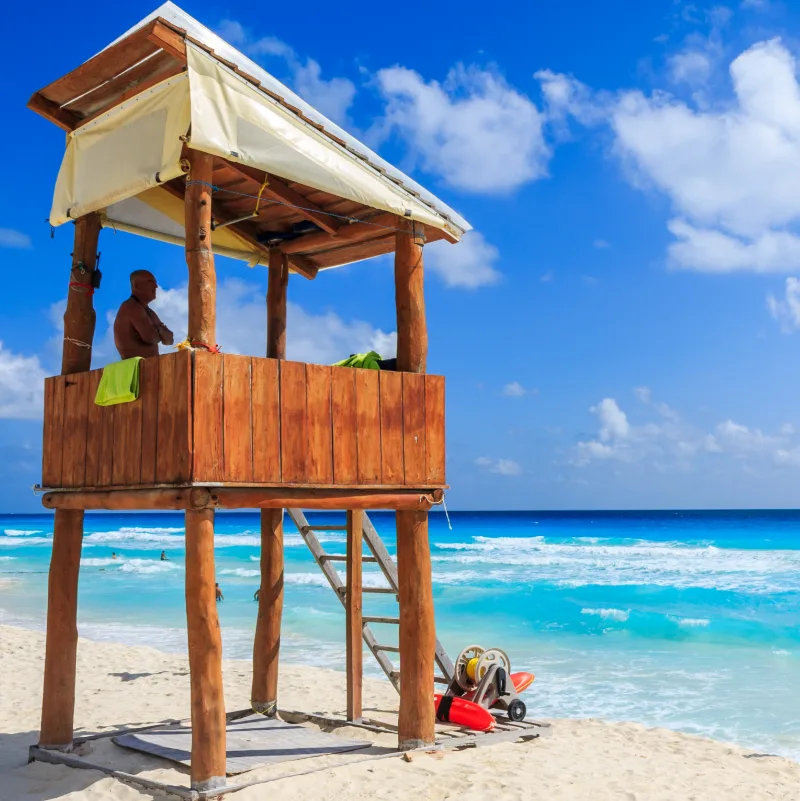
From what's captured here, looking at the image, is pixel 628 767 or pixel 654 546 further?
pixel 654 546

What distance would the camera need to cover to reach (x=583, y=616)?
24.8 m

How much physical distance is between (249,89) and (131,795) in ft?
17.9

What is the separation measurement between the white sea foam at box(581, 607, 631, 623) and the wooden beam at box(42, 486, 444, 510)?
1768 centimetres

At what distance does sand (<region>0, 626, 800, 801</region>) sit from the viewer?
726 cm

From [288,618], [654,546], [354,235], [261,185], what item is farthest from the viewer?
[654,546]

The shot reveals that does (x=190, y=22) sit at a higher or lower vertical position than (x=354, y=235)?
higher

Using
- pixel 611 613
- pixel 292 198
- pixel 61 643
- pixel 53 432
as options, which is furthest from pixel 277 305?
pixel 611 613

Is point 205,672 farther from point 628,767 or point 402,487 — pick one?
point 628,767

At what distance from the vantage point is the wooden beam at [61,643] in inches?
321

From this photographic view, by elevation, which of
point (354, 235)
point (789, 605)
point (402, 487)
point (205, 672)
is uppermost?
point (354, 235)

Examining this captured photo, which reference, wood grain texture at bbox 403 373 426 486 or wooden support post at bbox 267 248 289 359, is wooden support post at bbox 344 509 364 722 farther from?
wooden support post at bbox 267 248 289 359

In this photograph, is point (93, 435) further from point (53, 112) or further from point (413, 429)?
point (53, 112)

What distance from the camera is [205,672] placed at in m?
6.76

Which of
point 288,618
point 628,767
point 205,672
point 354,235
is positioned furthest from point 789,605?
point 205,672
